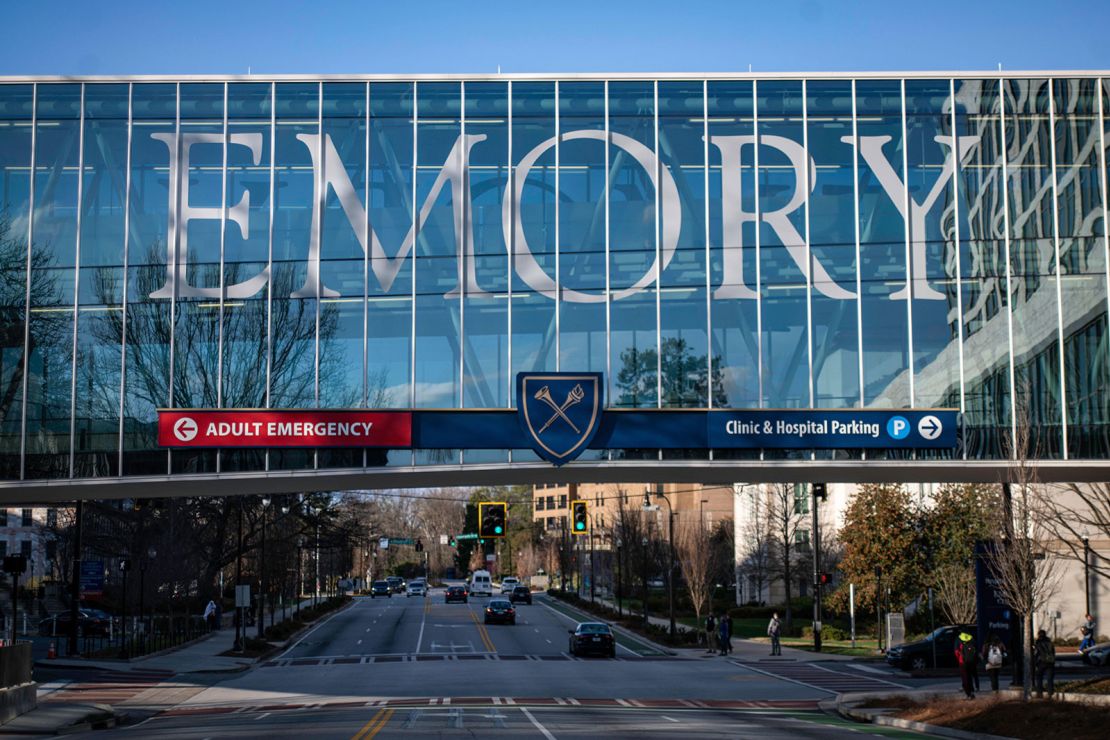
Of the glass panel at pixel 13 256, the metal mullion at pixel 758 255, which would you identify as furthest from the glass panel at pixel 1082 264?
the glass panel at pixel 13 256

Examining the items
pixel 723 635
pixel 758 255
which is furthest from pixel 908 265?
pixel 723 635

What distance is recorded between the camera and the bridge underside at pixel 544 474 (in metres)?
35.7

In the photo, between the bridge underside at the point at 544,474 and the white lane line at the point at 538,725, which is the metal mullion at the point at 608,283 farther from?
the white lane line at the point at 538,725

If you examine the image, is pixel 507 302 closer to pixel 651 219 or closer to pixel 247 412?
pixel 651 219

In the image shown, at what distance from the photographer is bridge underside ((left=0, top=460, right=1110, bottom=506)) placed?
3569 cm

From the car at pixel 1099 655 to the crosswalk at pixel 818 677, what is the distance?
6.57m

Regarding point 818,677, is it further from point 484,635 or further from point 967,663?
point 484,635

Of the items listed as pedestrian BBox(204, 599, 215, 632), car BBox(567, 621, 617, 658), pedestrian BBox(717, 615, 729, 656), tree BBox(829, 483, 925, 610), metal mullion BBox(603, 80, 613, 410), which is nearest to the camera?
metal mullion BBox(603, 80, 613, 410)

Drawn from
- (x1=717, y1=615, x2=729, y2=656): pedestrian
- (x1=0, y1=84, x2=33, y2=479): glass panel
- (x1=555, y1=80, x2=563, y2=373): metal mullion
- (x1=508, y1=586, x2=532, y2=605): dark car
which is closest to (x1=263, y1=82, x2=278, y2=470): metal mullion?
(x1=0, y1=84, x2=33, y2=479): glass panel

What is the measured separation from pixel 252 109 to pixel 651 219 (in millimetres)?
12372

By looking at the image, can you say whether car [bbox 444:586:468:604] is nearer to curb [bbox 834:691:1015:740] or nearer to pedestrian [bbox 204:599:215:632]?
pedestrian [bbox 204:599:215:632]

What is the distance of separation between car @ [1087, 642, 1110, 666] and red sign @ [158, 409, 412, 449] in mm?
24002

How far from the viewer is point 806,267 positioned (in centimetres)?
3697

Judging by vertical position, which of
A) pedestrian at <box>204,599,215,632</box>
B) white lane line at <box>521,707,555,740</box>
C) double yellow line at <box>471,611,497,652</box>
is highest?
white lane line at <box>521,707,555,740</box>
